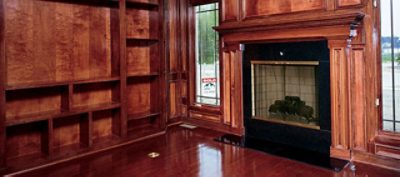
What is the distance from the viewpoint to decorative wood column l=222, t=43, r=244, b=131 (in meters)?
4.48

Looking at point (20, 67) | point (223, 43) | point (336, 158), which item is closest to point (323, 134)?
point (336, 158)

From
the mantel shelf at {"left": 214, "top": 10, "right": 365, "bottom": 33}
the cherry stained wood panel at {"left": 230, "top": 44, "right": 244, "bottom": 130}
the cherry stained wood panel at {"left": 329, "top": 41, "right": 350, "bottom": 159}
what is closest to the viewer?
the mantel shelf at {"left": 214, "top": 10, "right": 365, "bottom": 33}

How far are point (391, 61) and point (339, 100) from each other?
64cm

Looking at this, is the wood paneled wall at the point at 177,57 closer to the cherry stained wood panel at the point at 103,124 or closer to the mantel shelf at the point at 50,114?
the cherry stained wood panel at the point at 103,124

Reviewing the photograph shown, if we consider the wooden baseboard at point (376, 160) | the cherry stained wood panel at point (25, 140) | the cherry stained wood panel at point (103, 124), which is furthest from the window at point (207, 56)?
the cherry stained wood panel at point (25, 140)

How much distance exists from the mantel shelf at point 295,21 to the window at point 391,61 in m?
0.27

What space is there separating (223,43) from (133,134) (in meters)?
1.86

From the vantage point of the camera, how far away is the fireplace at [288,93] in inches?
144

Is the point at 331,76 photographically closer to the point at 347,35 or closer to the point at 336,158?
the point at 347,35

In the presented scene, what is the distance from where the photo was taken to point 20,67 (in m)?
3.47

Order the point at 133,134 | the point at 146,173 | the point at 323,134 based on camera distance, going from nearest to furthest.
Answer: the point at 146,173, the point at 323,134, the point at 133,134

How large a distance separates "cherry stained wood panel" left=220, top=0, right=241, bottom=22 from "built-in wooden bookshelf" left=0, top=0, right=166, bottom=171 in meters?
0.92

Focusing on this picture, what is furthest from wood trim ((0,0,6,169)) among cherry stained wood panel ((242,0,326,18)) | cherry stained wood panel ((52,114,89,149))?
cherry stained wood panel ((242,0,326,18))

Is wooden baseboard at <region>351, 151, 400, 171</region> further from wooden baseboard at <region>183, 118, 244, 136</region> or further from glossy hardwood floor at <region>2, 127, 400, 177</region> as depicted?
wooden baseboard at <region>183, 118, 244, 136</region>
